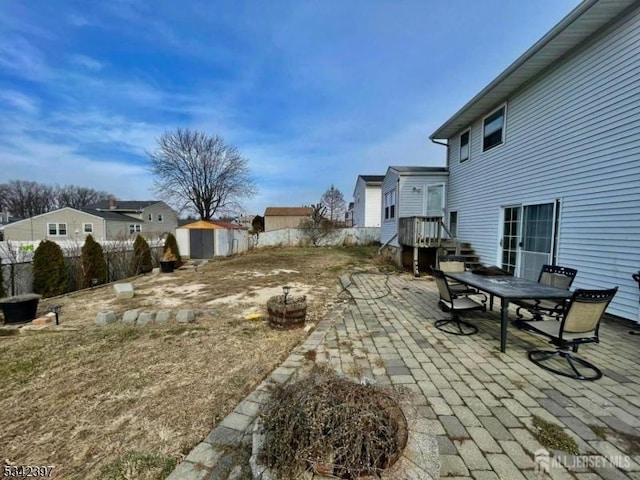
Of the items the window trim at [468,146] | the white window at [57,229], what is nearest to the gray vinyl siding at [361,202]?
the window trim at [468,146]

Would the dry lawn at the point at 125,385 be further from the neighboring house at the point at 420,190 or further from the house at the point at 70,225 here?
the house at the point at 70,225

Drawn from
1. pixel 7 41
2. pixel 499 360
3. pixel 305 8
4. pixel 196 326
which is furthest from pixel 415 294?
pixel 7 41

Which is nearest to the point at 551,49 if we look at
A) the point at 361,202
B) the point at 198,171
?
the point at 361,202

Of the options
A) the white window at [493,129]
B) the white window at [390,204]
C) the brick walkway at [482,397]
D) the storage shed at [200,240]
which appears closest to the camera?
the brick walkway at [482,397]

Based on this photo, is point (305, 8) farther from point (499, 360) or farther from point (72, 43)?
point (499, 360)

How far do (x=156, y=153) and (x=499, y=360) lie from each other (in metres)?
28.8

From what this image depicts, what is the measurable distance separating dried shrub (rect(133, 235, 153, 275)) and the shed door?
438 cm

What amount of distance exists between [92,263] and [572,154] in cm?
1240

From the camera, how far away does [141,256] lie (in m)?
9.77

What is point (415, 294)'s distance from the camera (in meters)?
6.03

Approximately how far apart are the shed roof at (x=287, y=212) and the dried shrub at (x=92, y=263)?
90.8ft

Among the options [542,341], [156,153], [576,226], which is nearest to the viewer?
[542,341]

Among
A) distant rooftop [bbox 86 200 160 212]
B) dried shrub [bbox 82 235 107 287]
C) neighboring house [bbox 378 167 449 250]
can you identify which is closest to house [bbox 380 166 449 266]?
neighboring house [bbox 378 167 449 250]

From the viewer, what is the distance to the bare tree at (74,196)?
4703 centimetres
